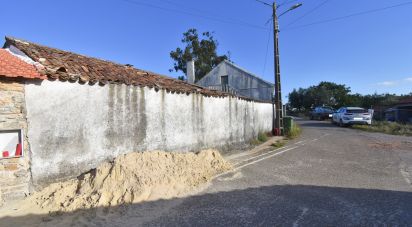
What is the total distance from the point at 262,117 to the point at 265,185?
Result: 11.5 m

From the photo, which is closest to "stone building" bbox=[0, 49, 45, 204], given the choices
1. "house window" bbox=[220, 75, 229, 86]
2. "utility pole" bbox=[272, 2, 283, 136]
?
"utility pole" bbox=[272, 2, 283, 136]

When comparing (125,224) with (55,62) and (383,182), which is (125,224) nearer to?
(55,62)

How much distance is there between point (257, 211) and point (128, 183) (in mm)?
2868

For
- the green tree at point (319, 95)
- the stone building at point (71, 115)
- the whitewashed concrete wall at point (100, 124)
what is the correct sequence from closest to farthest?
1. the stone building at point (71, 115)
2. the whitewashed concrete wall at point (100, 124)
3. the green tree at point (319, 95)

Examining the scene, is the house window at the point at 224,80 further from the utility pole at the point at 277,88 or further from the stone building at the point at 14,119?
the stone building at the point at 14,119

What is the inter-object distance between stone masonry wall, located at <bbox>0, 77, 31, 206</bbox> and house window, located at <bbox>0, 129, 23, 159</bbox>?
0.08 metres

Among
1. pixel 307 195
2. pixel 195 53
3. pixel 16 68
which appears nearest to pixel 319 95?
pixel 195 53

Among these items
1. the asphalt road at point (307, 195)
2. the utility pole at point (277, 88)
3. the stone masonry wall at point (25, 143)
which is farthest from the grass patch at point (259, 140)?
the stone masonry wall at point (25, 143)

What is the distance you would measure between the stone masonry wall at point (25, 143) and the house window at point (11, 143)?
79mm

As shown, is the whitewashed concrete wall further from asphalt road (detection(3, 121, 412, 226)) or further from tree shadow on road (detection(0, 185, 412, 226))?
asphalt road (detection(3, 121, 412, 226))

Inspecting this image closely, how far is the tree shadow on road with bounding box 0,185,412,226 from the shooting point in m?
5.50

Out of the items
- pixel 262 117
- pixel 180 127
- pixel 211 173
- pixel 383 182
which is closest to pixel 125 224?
pixel 211 173

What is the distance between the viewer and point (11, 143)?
6.18 metres

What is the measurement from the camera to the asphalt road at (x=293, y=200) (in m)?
5.58
